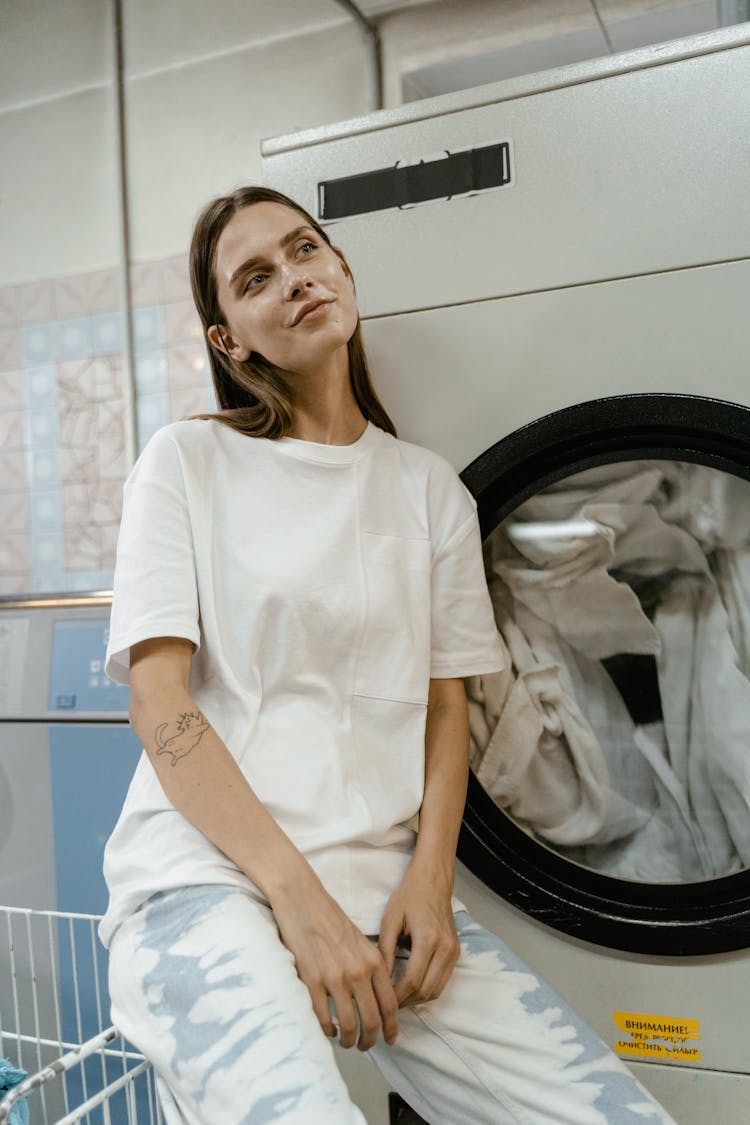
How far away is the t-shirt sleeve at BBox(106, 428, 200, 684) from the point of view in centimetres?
112

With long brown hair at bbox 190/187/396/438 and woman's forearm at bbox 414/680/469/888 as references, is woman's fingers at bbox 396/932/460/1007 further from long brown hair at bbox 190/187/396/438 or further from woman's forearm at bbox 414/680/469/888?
long brown hair at bbox 190/187/396/438

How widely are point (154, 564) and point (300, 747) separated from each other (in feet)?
0.90

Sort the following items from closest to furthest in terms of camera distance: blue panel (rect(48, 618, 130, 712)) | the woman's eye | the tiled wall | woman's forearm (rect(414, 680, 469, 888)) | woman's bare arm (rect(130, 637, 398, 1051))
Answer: woman's bare arm (rect(130, 637, 398, 1051)) → woman's forearm (rect(414, 680, 469, 888)) → the woman's eye → blue panel (rect(48, 618, 130, 712)) → the tiled wall

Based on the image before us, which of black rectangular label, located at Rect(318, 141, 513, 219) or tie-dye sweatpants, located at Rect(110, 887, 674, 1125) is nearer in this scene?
tie-dye sweatpants, located at Rect(110, 887, 674, 1125)

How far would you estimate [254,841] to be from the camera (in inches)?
41.6

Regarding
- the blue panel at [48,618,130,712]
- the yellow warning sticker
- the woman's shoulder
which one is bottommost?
the yellow warning sticker

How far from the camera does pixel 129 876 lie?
1105mm

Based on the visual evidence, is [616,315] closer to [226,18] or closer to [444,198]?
[444,198]

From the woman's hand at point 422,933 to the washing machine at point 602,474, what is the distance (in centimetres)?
24

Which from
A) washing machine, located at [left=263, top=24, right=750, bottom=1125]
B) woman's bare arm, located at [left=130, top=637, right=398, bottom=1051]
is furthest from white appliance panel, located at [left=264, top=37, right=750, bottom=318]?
woman's bare arm, located at [left=130, top=637, right=398, bottom=1051]

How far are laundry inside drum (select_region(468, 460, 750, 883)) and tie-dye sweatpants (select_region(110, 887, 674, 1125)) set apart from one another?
26 centimetres

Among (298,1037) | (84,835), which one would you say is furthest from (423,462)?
(84,835)

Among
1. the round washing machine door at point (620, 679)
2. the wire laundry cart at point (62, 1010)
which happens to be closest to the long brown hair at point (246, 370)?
the round washing machine door at point (620, 679)

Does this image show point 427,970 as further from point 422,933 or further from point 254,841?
point 254,841
